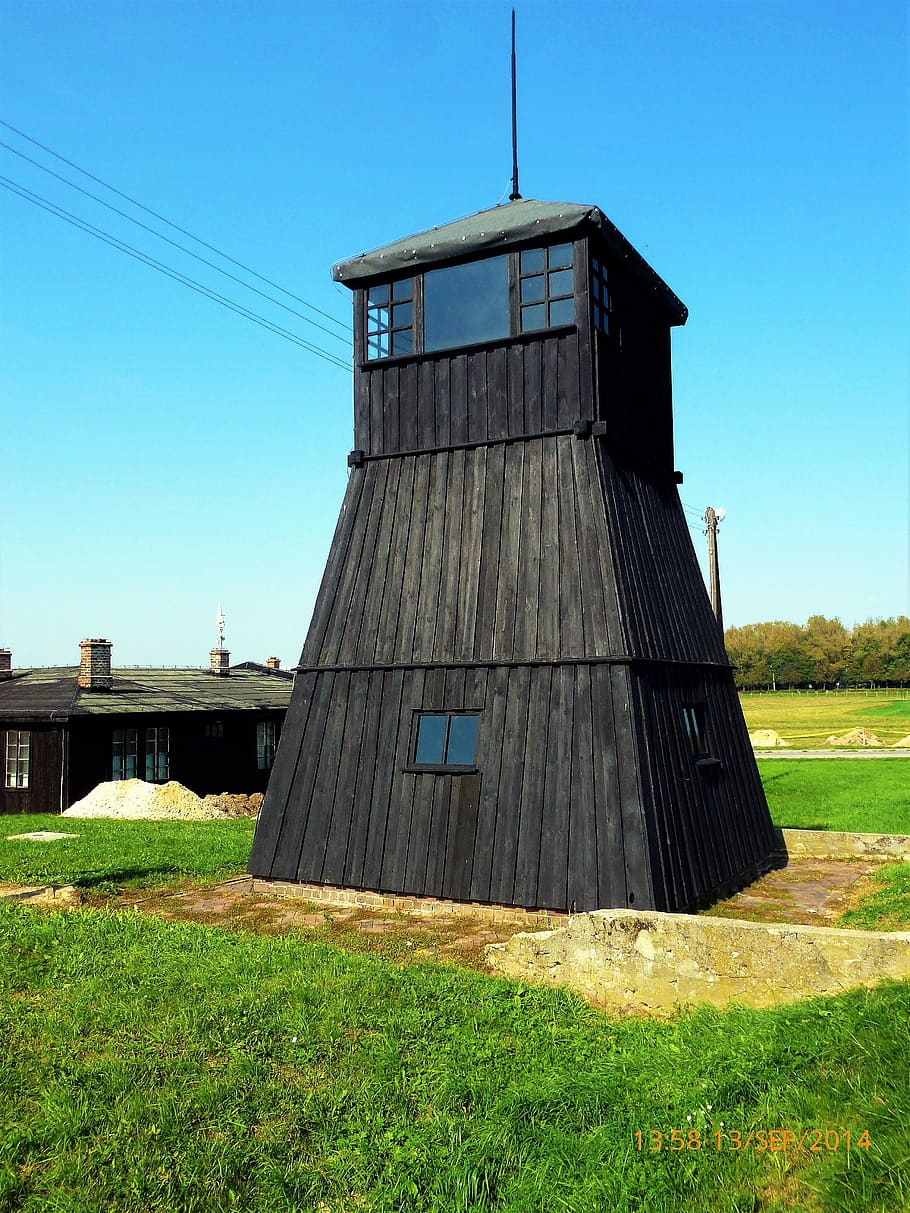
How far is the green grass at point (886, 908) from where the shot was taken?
32.0 feet

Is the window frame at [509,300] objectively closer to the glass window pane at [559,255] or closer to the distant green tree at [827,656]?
the glass window pane at [559,255]

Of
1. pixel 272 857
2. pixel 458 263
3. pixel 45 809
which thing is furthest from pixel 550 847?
pixel 45 809

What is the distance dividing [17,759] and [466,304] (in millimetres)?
20317

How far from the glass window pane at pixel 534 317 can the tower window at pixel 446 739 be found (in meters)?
5.38

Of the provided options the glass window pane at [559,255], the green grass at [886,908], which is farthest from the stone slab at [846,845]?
the glass window pane at [559,255]

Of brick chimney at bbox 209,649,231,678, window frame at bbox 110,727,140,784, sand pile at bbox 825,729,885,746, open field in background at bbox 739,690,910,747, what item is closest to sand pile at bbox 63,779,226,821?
window frame at bbox 110,727,140,784

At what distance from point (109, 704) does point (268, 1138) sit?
23.6 m

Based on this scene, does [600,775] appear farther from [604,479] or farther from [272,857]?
[272,857]

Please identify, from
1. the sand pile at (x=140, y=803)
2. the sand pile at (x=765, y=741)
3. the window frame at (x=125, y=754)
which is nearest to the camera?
the sand pile at (x=140, y=803)

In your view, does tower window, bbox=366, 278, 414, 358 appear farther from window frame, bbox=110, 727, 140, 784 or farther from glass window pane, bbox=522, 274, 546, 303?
window frame, bbox=110, 727, 140, 784

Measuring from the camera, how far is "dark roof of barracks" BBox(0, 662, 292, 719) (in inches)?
1046

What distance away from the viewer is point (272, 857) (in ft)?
41.5

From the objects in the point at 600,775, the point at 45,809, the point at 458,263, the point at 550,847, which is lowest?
the point at 45,809

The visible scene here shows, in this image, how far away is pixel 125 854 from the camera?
1658 centimetres
